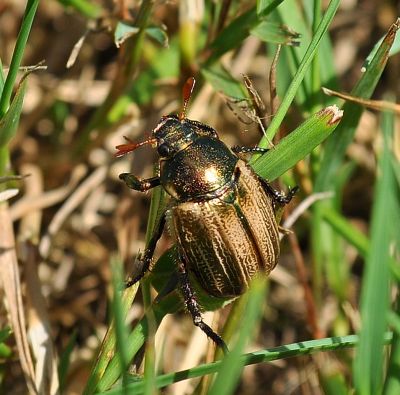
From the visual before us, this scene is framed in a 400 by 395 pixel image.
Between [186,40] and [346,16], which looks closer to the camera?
[186,40]

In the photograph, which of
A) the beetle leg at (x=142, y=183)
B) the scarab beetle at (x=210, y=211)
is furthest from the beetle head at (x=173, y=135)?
the beetle leg at (x=142, y=183)

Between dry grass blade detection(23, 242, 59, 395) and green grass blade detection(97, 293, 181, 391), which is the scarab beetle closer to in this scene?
green grass blade detection(97, 293, 181, 391)

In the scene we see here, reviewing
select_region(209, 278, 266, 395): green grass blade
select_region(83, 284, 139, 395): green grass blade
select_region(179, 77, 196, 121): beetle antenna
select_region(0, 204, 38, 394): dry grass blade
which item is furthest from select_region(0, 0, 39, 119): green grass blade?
select_region(209, 278, 266, 395): green grass blade

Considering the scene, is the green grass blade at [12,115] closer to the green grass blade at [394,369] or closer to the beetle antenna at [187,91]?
the beetle antenna at [187,91]

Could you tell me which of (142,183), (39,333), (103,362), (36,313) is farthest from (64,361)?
(142,183)

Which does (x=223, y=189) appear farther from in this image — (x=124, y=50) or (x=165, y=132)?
(x=124, y=50)

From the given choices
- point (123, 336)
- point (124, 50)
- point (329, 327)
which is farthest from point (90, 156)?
point (123, 336)

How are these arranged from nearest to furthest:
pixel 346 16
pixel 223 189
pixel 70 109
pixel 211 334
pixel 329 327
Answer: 1. pixel 211 334
2. pixel 223 189
3. pixel 329 327
4. pixel 70 109
5. pixel 346 16
